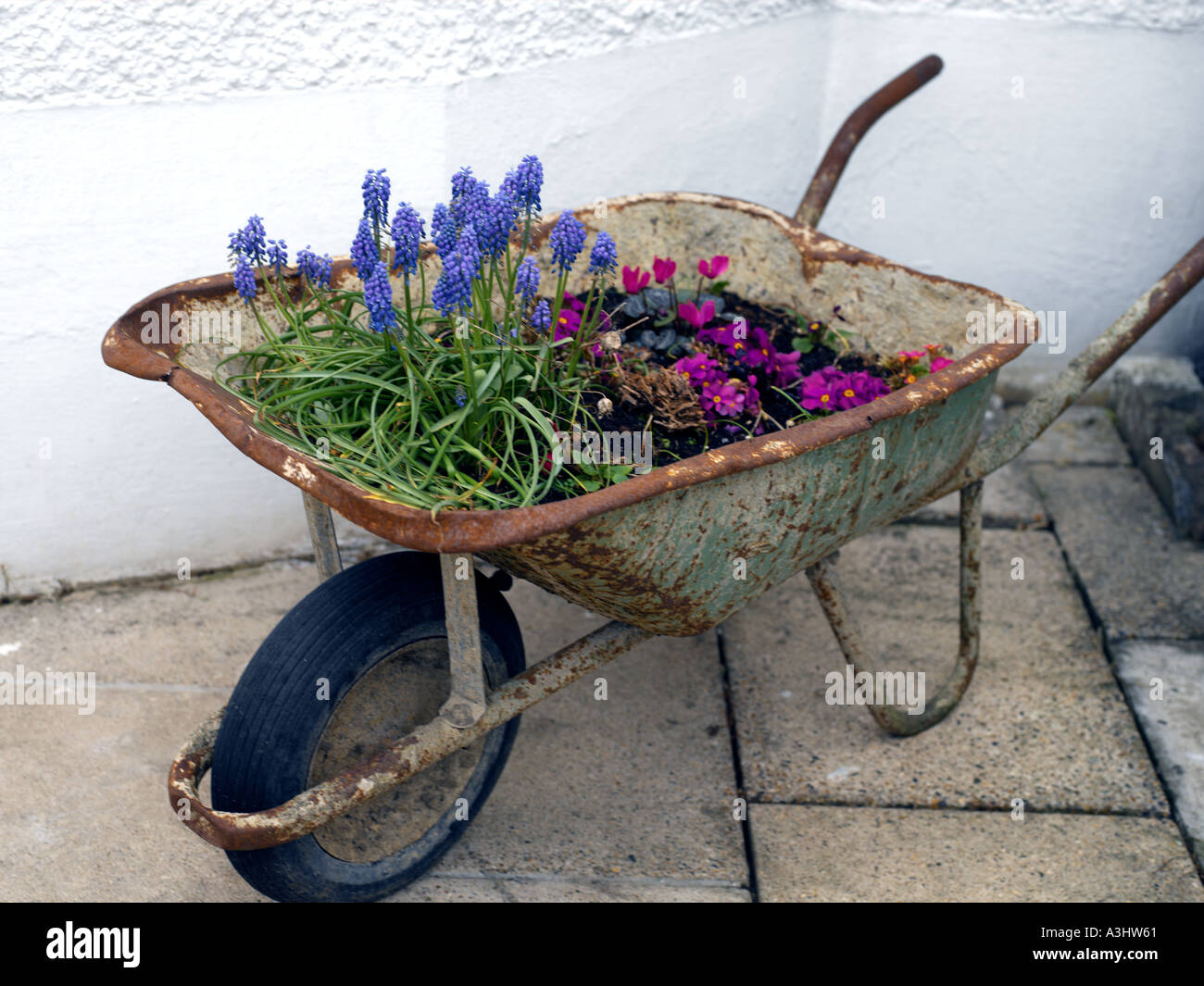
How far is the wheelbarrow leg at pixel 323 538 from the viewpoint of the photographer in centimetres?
184

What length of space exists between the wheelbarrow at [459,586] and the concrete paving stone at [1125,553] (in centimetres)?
80

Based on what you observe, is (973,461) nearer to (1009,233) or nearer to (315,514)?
(315,514)

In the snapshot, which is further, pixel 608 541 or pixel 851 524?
pixel 851 524

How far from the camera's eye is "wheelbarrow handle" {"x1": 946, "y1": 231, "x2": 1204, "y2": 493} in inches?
78.5

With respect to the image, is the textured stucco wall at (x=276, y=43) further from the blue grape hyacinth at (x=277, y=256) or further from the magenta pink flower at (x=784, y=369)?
the magenta pink flower at (x=784, y=369)

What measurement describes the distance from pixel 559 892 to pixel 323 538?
719mm

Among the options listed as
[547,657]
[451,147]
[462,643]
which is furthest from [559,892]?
[451,147]

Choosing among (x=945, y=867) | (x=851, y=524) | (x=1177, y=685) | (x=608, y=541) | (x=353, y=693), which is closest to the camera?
(x=608, y=541)

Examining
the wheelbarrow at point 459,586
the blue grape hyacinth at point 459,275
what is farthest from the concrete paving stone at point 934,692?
the blue grape hyacinth at point 459,275

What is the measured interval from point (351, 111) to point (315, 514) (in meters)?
0.93

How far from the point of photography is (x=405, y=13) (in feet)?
7.36

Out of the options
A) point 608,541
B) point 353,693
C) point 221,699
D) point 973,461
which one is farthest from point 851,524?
point 221,699

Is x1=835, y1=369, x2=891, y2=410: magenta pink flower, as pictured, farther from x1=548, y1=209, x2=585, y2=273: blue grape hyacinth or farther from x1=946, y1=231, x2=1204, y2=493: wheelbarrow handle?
x1=548, y1=209, x2=585, y2=273: blue grape hyacinth

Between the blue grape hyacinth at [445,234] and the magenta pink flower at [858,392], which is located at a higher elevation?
the blue grape hyacinth at [445,234]
